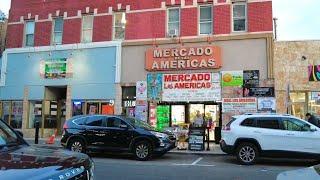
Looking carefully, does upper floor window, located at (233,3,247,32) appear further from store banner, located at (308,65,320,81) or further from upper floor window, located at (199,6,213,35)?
store banner, located at (308,65,320,81)

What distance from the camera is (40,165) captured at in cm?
308

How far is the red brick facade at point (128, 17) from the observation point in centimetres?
2268

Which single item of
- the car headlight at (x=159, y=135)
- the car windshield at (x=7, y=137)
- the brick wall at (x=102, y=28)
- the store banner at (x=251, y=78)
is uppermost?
the brick wall at (x=102, y=28)

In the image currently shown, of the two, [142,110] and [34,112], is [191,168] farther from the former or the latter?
[34,112]

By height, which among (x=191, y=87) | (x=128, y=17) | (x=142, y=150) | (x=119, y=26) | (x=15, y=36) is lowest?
(x=142, y=150)

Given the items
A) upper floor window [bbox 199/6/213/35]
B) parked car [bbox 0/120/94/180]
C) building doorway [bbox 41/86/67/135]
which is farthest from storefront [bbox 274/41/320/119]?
parked car [bbox 0/120/94/180]

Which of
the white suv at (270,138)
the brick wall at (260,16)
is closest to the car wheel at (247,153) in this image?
the white suv at (270,138)

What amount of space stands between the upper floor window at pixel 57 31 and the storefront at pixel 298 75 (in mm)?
13141

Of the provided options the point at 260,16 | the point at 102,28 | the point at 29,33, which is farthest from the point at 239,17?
the point at 29,33

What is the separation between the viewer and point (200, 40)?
2309 centimetres

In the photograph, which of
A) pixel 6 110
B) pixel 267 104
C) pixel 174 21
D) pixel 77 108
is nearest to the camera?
pixel 267 104

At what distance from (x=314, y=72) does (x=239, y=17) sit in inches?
193

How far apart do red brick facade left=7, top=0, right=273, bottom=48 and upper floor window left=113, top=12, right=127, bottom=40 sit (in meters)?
0.24

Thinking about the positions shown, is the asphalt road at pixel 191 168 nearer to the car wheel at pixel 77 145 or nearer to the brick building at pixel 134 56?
the car wheel at pixel 77 145
